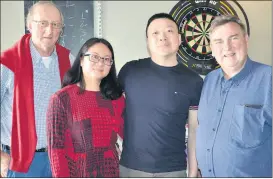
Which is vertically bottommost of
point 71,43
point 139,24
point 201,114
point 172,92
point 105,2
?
point 201,114

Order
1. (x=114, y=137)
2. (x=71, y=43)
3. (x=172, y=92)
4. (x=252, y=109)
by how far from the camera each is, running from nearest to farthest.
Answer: (x=252, y=109)
(x=114, y=137)
(x=172, y=92)
(x=71, y=43)

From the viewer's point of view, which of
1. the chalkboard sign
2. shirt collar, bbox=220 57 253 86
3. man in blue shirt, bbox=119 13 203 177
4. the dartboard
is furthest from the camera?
the dartboard

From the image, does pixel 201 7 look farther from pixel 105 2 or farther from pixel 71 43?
pixel 71 43

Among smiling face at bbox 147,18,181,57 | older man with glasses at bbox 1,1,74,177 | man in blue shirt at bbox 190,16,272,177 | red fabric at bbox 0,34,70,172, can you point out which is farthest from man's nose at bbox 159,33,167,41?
red fabric at bbox 0,34,70,172

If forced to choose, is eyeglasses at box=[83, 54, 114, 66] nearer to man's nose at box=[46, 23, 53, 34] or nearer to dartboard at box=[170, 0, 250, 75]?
man's nose at box=[46, 23, 53, 34]

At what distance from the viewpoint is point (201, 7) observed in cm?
315

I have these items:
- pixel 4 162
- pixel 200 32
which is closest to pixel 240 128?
pixel 4 162

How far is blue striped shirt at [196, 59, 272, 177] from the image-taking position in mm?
1448

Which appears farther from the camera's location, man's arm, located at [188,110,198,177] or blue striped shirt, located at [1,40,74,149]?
man's arm, located at [188,110,198,177]

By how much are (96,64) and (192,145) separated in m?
0.75

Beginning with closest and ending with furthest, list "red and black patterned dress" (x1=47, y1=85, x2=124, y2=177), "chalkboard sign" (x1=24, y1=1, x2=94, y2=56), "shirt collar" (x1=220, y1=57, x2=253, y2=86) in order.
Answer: "red and black patterned dress" (x1=47, y1=85, x2=124, y2=177), "shirt collar" (x1=220, y1=57, x2=253, y2=86), "chalkboard sign" (x1=24, y1=1, x2=94, y2=56)

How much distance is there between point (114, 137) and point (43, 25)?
71 cm

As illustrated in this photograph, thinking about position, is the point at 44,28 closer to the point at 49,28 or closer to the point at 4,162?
the point at 49,28

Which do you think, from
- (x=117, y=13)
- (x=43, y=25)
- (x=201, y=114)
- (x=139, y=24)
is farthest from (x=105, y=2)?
(x=201, y=114)
